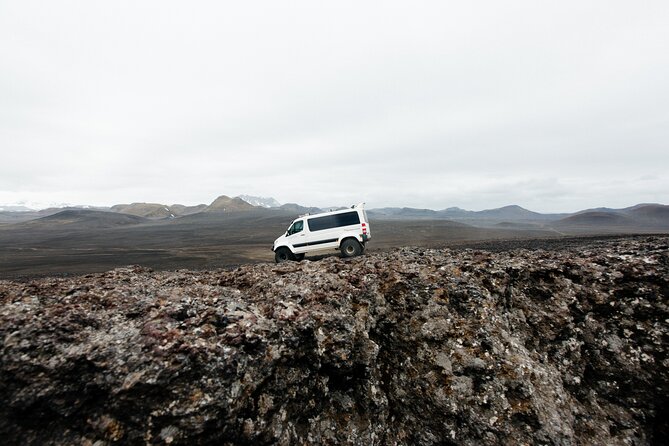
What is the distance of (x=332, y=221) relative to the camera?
630 inches

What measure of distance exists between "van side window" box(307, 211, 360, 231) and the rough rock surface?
848cm

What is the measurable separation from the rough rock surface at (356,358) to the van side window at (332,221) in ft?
Result: 27.8

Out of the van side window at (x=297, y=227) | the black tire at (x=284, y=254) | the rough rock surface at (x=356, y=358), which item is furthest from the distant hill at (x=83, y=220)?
the rough rock surface at (x=356, y=358)

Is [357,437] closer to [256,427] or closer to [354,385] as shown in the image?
[354,385]

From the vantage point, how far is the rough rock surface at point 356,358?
14.2ft

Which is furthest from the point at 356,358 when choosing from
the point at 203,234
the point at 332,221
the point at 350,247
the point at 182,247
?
the point at 203,234

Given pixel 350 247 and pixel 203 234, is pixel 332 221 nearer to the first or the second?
pixel 350 247

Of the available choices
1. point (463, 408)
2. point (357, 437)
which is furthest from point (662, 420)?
point (357, 437)

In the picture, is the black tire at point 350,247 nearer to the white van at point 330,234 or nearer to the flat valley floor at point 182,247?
the white van at point 330,234

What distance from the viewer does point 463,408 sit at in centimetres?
518

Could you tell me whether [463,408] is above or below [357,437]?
above

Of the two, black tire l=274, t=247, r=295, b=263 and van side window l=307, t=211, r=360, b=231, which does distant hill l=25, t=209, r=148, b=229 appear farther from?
van side window l=307, t=211, r=360, b=231

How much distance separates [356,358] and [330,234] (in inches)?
404

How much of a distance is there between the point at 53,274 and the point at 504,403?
27.0 metres
